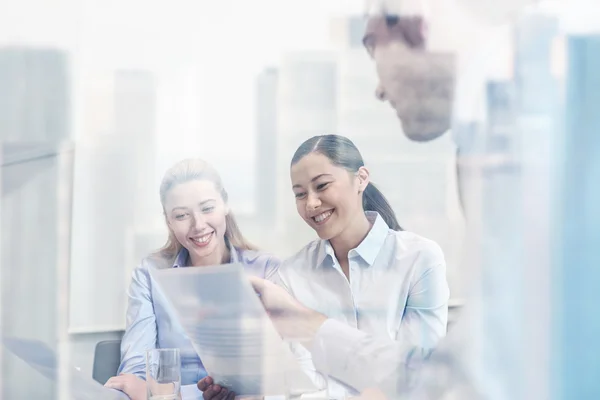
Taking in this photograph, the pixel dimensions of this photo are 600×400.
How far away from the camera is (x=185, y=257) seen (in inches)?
71.3

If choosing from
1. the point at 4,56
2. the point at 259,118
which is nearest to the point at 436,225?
the point at 259,118

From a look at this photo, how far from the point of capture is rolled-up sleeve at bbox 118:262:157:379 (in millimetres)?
1790

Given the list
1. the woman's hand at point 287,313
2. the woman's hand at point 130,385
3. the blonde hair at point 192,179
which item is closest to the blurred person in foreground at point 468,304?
the woman's hand at point 287,313

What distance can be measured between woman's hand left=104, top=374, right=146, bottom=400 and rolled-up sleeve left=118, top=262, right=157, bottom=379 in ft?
0.05

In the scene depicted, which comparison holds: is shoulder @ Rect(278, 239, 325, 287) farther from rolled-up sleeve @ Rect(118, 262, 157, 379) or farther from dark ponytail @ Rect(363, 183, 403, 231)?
rolled-up sleeve @ Rect(118, 262, 157, 379)

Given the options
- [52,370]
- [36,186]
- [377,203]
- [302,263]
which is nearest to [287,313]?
[302,263]

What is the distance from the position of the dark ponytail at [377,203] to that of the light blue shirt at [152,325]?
11.7 inches

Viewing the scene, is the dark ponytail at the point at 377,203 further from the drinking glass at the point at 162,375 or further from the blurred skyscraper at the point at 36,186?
the blurred skyscraper at the point at 36,186

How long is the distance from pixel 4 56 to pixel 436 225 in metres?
1.22

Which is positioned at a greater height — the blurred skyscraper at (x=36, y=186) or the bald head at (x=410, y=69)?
the bald head at (x=410, y=69)

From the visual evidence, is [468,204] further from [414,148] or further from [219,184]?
[219,184]

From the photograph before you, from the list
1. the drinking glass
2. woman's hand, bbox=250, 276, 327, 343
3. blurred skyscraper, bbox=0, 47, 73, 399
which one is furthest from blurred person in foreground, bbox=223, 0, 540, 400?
blurred skyscraper, bbox=0, 47, 73, 399

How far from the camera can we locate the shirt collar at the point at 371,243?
1846 millimetres

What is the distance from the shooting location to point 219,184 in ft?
5.95
